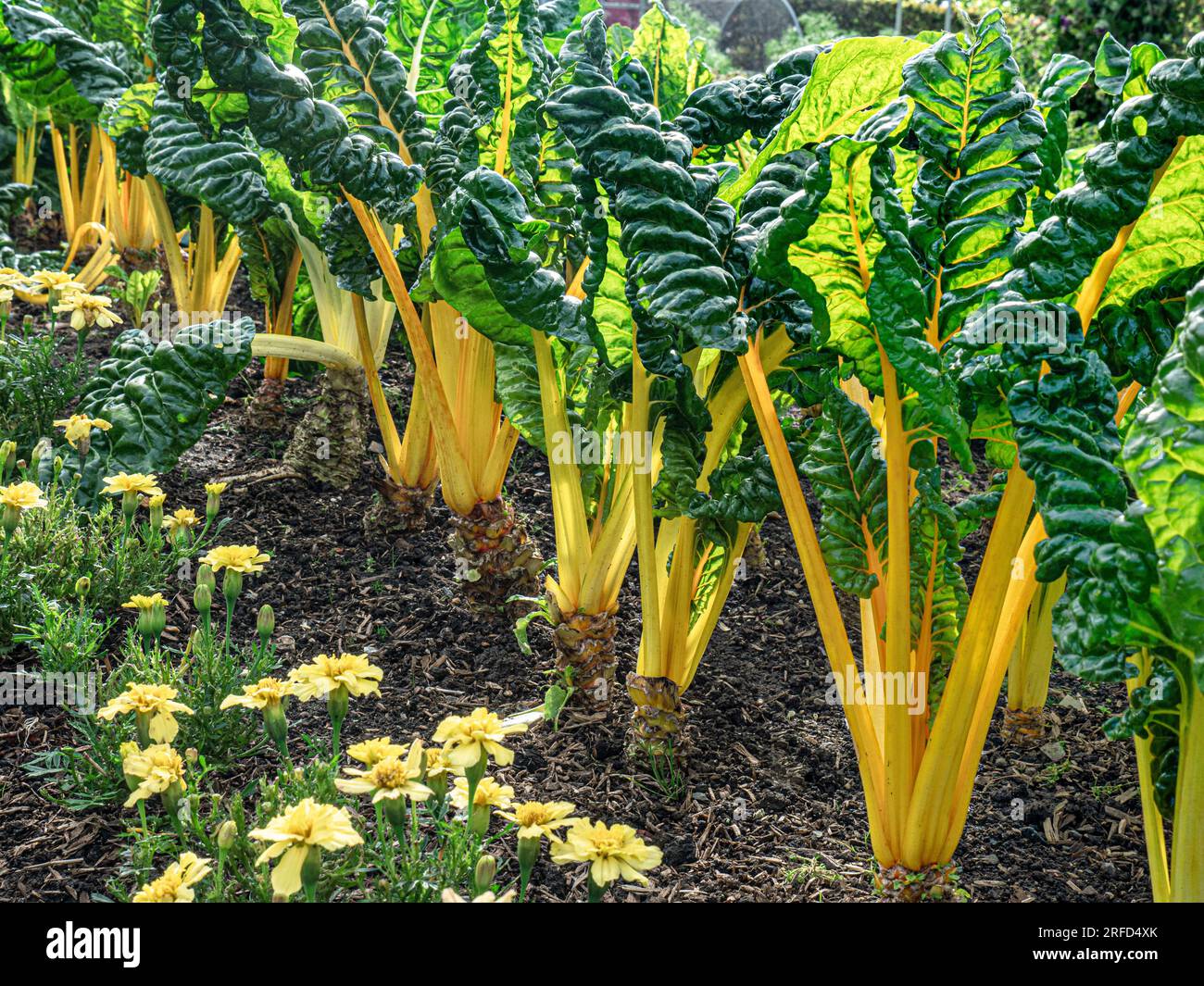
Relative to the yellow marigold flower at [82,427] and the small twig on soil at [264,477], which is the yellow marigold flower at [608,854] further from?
the small twig on soil at [264,477]

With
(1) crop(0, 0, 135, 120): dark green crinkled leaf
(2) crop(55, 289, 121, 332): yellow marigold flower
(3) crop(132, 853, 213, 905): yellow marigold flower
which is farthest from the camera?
(1) crop(0, 0, 135, 120): dark green crinkled leaf

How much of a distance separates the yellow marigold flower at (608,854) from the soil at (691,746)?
441mm

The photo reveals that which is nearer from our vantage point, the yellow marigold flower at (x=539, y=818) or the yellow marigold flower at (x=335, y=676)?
the yellow marigold flower at (x=539, y=818)

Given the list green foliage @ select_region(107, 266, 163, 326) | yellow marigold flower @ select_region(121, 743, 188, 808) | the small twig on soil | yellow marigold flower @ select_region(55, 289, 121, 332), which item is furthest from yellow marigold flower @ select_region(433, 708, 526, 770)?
green foliage @ select_region(107, 266, 163, 326)

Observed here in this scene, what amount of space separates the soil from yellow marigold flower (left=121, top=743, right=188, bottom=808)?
358 millimetres

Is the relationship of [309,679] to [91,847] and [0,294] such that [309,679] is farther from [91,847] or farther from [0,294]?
[0,294]

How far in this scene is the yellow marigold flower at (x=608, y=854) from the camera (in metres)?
1.41

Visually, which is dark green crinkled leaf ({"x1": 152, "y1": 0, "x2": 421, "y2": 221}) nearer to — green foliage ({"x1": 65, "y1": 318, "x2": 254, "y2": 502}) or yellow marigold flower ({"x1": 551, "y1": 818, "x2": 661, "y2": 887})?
green foliage ({"x1": 65, "y1": 318, "x2": 254, "y2": 502})

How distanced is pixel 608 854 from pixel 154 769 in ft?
2.18

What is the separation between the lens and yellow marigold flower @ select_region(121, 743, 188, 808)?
1544 millimetres

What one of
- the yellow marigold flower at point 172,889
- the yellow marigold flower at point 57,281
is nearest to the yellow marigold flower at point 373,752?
the yellow marigold flower at point 172,889

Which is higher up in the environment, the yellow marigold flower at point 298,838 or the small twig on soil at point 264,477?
the small twig on soil at point 264,477

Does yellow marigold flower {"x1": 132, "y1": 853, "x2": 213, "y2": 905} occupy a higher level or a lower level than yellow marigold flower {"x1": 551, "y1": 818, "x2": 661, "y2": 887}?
lower

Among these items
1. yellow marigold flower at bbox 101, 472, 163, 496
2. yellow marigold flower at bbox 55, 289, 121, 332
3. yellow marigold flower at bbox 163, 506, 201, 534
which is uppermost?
yellow marigold flower at bbox 55, 289, 121, 332
